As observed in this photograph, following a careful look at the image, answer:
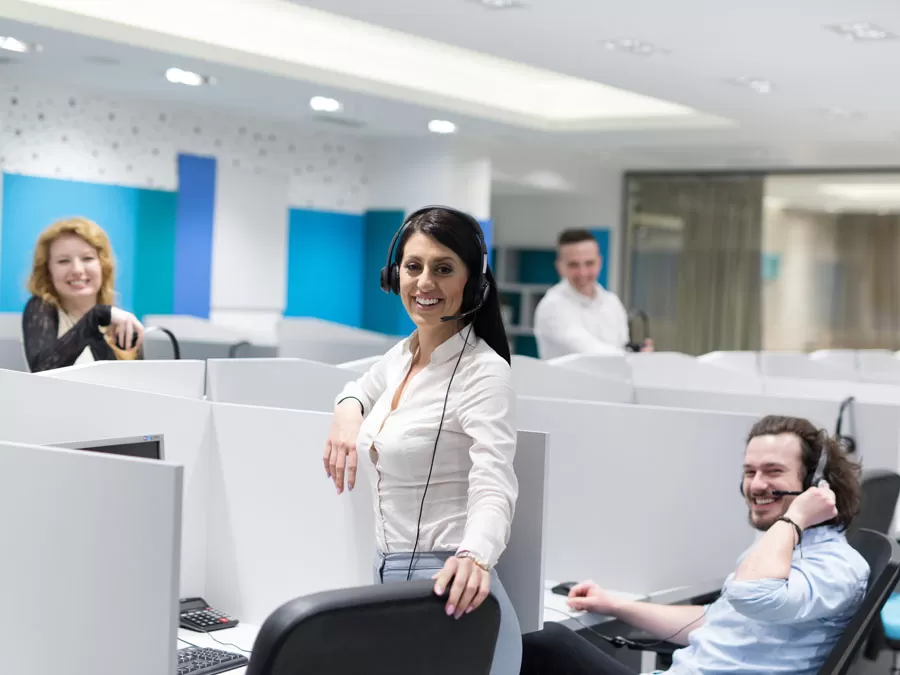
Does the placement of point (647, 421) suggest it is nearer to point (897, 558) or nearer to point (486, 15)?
point (897, 558)

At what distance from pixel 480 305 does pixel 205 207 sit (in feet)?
22.8

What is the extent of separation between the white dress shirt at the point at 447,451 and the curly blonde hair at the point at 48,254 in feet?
6.04

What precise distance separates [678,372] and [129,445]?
314 centimetres

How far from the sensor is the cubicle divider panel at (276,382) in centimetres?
288

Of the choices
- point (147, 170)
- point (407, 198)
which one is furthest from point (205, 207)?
point (407, 198)

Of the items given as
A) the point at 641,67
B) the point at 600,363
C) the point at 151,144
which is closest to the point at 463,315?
the point at 600,363

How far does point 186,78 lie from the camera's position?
6898mm

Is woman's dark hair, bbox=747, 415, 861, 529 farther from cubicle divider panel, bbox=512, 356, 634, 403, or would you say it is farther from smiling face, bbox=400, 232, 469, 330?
cubicle divider panel, bbox=512, 356, 634, 403

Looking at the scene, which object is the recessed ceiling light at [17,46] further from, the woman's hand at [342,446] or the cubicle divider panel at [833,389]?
the woman's hand at [342,446]

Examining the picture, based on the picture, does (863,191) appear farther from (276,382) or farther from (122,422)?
(122,422)

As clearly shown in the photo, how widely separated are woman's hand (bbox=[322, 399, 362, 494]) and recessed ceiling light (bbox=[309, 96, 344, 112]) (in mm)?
5667

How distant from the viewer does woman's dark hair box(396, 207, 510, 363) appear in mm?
1889

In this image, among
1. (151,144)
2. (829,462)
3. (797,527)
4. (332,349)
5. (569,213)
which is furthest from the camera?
(569,213)

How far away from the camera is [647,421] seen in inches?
110
